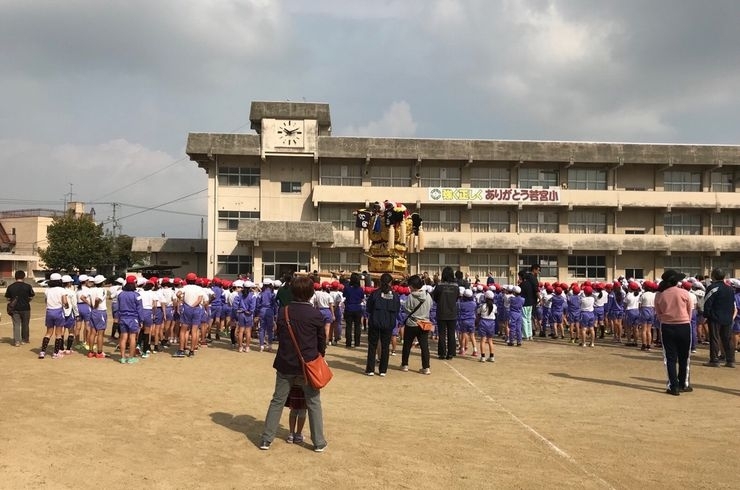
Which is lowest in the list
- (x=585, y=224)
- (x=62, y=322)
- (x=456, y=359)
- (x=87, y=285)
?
(x=456, y=359)

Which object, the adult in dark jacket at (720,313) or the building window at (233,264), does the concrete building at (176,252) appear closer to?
the building window at (233,264)

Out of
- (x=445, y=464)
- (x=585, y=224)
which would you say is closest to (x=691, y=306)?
(x=445, y=464)

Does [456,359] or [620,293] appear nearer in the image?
[456,359]

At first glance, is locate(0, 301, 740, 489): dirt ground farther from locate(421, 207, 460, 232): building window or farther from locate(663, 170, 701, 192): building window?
locate(663, 170, 701, 192): building window

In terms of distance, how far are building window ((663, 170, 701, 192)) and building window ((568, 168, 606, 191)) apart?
4332mm

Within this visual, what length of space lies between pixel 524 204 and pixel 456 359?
24.2m

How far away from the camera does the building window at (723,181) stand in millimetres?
37094

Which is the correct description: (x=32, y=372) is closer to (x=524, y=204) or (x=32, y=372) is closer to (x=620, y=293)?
(x=620, y=293)

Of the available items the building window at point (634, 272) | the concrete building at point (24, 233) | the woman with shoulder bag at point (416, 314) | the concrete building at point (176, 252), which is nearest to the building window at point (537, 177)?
the building window at point (634, 272)

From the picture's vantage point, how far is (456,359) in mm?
12867

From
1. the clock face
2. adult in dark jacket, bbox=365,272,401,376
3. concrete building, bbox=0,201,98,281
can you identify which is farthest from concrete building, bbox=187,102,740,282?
concrete building, bbox=0,201,98,281

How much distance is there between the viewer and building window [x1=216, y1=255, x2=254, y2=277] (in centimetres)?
3503

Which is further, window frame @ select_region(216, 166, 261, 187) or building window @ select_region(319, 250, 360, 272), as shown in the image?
window frame @ select_region(216, 166, 261, 187)

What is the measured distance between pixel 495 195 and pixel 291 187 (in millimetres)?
13327
